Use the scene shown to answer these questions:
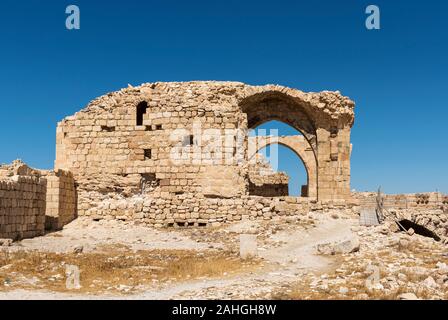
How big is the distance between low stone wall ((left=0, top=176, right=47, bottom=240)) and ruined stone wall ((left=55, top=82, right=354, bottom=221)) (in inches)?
98.9

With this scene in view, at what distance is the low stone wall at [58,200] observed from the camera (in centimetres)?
1516

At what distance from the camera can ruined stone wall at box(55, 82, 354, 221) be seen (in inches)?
655

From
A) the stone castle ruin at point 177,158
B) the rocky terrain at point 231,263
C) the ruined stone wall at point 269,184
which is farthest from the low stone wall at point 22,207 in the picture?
the ruined stone wall at point 269,184

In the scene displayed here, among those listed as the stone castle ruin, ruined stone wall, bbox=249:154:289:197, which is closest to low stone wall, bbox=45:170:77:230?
→ the stone castle ruin

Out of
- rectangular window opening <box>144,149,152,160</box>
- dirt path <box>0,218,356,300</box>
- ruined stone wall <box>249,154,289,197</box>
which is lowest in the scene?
dirt path <box>0,218,356,300</box>

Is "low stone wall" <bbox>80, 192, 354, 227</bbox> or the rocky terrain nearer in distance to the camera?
the rocky terrain

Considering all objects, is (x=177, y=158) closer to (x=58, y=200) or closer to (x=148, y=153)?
(x=148, y=153)

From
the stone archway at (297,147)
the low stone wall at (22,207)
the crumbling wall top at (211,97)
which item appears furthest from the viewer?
the stone archway at (297,147)

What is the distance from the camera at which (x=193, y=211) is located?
52.9ft

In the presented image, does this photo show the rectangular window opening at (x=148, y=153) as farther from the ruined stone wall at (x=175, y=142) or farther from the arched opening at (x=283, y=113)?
the arched opening at (x=283, y=113)

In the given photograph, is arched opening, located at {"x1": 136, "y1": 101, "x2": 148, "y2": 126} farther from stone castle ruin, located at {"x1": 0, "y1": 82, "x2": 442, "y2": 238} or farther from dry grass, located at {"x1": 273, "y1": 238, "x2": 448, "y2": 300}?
dry grass, located at {"x1": 273, "y1": 238, "x2": 448, "y2": 300}

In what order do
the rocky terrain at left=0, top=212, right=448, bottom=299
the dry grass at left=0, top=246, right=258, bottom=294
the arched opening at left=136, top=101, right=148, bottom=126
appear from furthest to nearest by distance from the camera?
the arched opening at left=136, top=101, right=148, bottom=126 → the dry grass at left=0, top=246, right=258, bottom=294 → the rocky terrain at left=0, top=212, right=448, bottom=299

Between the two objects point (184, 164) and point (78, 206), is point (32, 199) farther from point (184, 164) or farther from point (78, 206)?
point (184, 164)

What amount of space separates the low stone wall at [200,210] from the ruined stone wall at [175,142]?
0.85 ft
